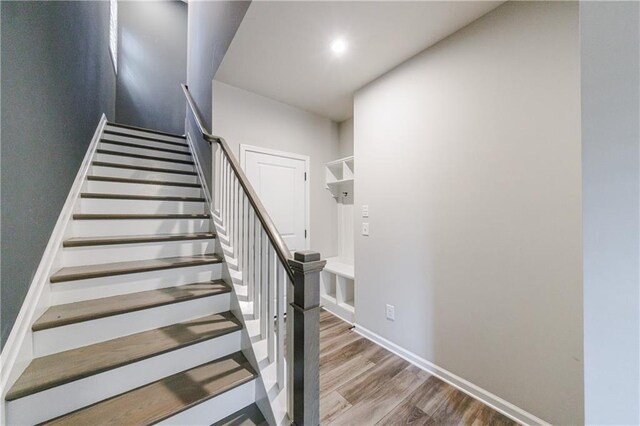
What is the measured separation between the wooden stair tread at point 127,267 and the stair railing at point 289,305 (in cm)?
42

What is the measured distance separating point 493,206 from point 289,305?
4.73 feet

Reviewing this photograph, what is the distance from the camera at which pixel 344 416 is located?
1.49 meters

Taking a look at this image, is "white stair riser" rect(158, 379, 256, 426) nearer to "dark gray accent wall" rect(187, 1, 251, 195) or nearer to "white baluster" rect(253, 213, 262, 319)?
"white baluster" rect(253, 213, 262, 319)

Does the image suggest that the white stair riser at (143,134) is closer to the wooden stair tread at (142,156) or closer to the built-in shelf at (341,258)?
the wooden stair tread at (142,156)

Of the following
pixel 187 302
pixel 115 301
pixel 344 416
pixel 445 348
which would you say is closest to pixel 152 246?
pixel 115 301

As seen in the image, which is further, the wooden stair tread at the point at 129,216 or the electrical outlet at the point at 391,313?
the electrical outlet at the point at 391,313

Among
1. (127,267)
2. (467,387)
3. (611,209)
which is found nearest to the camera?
(611,209)

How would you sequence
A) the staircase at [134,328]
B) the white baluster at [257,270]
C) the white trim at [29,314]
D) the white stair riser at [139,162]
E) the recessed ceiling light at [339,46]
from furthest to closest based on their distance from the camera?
the white stair riser at [139,162] < the recessed ceiling light at [339,46] < the white baluster at [257,270] < the staircase at [134,328] < the white trim at [29,314]

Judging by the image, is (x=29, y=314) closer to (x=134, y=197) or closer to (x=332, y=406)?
(x=134, y=197)

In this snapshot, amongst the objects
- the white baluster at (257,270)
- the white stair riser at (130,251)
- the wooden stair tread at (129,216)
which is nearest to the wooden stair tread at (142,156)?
the wooden stair tread at (129,216)

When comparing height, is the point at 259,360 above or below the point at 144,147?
below

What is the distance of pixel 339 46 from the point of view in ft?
6.29

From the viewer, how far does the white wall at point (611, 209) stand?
504mm

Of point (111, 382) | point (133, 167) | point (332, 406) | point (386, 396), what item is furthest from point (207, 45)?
point (386, 396)
